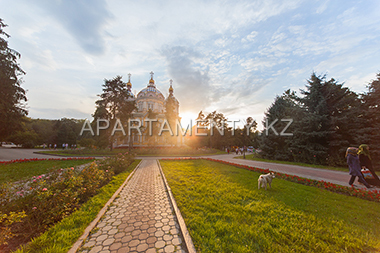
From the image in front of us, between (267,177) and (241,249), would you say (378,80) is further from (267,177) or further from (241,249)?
(241,249)

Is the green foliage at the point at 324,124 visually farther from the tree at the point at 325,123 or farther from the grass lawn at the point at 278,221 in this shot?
the grass lawn at the point at 278,221

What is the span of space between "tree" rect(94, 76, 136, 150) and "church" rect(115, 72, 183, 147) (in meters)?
4.59

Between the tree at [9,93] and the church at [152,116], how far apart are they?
16982 mm

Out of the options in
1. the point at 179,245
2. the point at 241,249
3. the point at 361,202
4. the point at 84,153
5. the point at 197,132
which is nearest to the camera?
the point at 241,249

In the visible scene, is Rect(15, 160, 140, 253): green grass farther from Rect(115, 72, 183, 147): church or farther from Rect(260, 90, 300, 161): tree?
Rect(115, 72, 183, 147): church

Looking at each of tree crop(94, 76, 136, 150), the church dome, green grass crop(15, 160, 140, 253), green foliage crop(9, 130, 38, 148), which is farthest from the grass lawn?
green foliage crop(9, 130, 38, 148)

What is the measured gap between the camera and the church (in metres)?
33.5

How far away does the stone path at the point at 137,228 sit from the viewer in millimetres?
2676

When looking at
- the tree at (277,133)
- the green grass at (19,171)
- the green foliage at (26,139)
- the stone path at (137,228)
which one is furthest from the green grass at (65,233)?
the green foliage at (26,139)

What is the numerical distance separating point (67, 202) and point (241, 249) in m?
4.42

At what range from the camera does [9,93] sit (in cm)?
1498

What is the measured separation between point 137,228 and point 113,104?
28503 millimetres

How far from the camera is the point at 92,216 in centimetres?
370

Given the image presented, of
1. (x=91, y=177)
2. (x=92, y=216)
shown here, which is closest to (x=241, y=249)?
(x=92, y=216)
